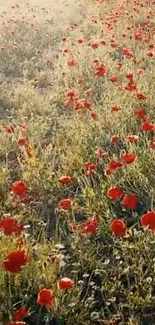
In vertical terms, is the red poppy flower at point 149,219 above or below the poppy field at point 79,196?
above

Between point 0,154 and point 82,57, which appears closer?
point 0,154

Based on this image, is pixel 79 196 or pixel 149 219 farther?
pixel 79 196

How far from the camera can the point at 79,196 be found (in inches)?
150

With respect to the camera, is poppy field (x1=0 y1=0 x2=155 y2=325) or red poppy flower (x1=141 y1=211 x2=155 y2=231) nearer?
red poppy flower (x1=141 y1=211 x2=155 y2=231)

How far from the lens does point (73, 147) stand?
443 centimetres

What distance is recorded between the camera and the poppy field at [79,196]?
270 centimetres

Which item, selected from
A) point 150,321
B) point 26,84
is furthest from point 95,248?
point 26,84

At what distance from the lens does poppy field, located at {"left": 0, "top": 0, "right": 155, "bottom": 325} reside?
8.86ft

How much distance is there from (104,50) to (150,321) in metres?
5.16

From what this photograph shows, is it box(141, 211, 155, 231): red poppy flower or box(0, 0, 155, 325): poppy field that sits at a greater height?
box(141, 211, 155, 231): red poppy flower

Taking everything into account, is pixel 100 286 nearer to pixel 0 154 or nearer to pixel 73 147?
pixel 73 147

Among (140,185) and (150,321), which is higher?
(140,185)

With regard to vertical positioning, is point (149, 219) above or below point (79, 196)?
above

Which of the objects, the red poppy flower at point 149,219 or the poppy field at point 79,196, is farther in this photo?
the poppy field at point 79,196
